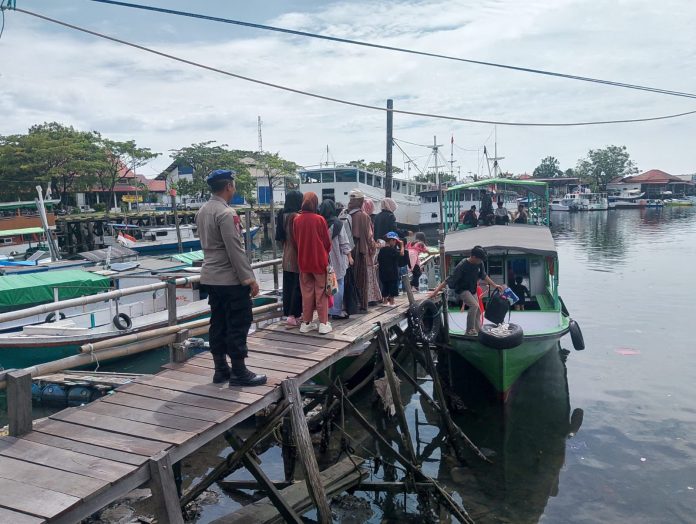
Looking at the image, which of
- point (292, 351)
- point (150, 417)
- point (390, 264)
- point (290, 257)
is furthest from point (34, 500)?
point (390, 264)

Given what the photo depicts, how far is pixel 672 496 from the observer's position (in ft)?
27.0

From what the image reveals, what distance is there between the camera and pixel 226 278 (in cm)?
486

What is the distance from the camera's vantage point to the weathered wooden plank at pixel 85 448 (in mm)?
3746

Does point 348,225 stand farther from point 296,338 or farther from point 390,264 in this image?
point 296,338

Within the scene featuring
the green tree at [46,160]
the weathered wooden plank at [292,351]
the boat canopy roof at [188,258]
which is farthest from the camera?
the green tree at [46,160]

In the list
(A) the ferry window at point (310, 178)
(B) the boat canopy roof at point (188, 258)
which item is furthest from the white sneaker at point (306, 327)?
(A) the ferry window at point (310, 178)

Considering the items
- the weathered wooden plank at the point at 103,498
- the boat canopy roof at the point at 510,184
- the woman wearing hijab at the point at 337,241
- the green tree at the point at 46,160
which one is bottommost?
the weathered wooden plank at the point at 103,498

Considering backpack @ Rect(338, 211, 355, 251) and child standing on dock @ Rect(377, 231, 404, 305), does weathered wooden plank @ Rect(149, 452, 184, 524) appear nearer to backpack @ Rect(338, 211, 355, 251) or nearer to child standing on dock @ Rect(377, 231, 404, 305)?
backpack @ Rect(338, 211, 355, 251)

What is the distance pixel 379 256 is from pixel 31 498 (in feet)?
19.5

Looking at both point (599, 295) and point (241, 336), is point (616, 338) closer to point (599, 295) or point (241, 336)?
point (599, 295)

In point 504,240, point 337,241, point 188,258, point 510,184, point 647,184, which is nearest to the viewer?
point 337,241

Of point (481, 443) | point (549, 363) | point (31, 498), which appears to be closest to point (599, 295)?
point (549, 363)

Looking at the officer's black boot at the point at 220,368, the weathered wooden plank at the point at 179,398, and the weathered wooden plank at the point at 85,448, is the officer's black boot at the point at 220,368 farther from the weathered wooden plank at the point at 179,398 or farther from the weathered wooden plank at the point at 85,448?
the weathered wooden plank at the point at 85,448

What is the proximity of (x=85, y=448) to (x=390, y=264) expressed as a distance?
209 inches
